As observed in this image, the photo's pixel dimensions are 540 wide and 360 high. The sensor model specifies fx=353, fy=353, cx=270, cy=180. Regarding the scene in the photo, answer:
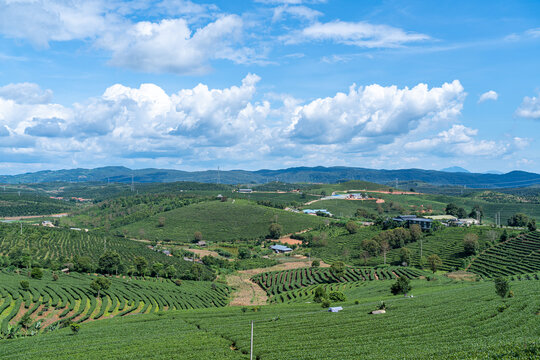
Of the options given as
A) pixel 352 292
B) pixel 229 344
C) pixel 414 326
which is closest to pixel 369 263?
pixel 352 292

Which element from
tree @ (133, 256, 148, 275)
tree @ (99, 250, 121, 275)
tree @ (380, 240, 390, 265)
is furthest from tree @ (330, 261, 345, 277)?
tree @ (99, 250, 121, 275)

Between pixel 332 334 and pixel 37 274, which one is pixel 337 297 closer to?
pixel 332 334

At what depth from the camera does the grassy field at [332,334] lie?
3203 cm

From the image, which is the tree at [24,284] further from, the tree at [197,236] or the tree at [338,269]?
the tree at [197,236]

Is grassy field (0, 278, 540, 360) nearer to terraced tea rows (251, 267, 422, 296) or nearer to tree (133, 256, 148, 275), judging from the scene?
terraced tea rows (251, 267, 422, 296)

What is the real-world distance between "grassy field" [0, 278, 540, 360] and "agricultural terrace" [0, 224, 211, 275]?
49089 mm

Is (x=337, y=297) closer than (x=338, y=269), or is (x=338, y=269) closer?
(x=337, y=297)

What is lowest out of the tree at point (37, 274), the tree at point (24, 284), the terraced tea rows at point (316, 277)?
the terraced tea rows at point (316, 277)

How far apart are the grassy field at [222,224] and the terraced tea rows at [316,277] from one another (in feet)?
207

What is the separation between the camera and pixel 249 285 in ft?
319

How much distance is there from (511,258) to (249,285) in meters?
68.0

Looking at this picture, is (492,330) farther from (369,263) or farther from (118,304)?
(369,263)

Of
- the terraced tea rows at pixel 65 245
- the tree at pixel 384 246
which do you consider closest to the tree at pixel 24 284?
the terraced tea rows at pixel 65 245

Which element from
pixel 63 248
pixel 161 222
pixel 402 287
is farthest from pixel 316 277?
pixel 161 222
